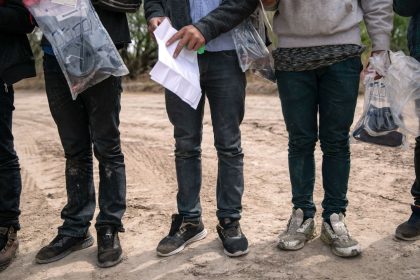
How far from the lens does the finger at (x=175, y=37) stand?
273cm

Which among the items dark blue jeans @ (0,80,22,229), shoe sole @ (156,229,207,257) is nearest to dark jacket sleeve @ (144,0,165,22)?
dark blue jeans @ (0,80,22,229)

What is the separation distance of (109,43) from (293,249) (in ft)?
4.93

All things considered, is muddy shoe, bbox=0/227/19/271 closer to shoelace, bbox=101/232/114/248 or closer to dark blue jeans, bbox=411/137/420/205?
shoelace, bbox=101/232/114/248

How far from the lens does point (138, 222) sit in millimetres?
3582

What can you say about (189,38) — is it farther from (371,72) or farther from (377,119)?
(377,119)

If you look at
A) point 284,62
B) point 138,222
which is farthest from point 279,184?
point 284,62

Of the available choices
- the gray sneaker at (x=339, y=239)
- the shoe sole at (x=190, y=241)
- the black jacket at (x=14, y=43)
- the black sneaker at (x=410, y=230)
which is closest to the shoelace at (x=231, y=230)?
the shoe sole at (x=190, y=241)

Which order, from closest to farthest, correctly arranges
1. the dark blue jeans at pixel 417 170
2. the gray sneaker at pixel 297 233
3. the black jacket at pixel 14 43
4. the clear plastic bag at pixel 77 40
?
the clear plastic bag at pixel 77 40 < the black jacket at pixel 14 43 < the gray sneaker at pixel 297 233 < the dark blue jeans at pixel 417 170

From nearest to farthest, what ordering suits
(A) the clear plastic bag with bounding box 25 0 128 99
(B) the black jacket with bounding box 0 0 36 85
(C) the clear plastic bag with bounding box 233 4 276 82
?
(A) the clear plastic bag with bounding box 25 0 128 99 < (B) the black jacket with bounding box 0 0 36 85 < (C) the clear plastic bag with bounding box 233 4 276 82

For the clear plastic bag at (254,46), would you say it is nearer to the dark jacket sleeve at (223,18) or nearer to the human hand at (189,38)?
the dark jacket sleeve at (223,18)

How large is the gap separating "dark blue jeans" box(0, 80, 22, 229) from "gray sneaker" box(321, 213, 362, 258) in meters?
1.80

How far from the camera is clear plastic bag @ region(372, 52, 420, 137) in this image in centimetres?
283

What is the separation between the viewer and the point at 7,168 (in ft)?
9.93

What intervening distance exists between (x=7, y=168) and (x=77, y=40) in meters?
0.90
